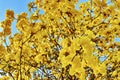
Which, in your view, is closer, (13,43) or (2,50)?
(2,50)

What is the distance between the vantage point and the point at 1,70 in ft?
16.0

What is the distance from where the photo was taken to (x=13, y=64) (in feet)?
16.7

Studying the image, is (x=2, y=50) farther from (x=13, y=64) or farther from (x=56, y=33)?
(x=56, y=33)

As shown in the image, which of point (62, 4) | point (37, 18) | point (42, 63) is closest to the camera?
point (62, 4)

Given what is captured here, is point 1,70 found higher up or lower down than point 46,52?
lower down

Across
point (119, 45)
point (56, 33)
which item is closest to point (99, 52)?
point (119, 45)

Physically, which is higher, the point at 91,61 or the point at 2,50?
the point at 2,50

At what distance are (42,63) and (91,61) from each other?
8.39 feet

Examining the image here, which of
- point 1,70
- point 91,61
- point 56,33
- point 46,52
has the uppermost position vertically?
point 56,33

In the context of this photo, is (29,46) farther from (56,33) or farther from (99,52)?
(99,52)

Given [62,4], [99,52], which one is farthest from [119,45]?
[62,4]

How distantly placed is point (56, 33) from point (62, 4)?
87 centimetres

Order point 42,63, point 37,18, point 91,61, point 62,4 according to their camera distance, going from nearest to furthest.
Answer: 1. point 91,61
2. point 62,4
3. point 42,63
4. point 37,18

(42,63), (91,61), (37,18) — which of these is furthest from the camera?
(37,18)
